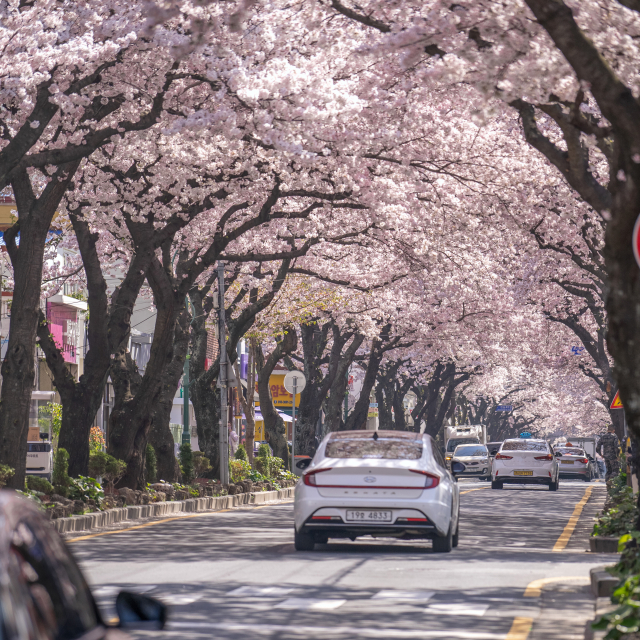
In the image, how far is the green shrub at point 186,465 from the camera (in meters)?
30.0

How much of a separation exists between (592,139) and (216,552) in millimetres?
6210

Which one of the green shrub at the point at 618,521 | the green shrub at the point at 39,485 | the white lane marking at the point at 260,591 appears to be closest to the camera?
the white lane marking at the point at 260,591

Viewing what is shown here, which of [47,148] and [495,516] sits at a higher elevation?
[47,148]

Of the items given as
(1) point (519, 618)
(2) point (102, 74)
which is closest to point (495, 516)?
(2) point (102, 74)

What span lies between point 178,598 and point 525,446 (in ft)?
95.8

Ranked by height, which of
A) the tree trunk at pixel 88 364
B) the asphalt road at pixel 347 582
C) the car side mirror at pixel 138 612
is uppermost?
the tree trunk at pixel 88 364

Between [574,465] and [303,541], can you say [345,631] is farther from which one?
[574,465]

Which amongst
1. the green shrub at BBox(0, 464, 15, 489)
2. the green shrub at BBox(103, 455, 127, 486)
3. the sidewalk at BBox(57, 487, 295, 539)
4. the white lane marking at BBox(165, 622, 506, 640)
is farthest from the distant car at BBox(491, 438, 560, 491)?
the white lane marking at BBox(165, 622, 506, 640)

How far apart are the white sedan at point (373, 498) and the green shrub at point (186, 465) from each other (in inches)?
608

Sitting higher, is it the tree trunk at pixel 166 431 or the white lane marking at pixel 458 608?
the tree trunk at pixel 166 431

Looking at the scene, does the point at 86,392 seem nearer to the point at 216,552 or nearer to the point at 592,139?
the point at 216,552

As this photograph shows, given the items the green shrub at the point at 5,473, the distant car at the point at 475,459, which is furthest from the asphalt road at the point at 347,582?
the distant car at the point at 475,459

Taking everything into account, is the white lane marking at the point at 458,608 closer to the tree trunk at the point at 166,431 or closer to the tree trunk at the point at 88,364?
the tree trunk at the point at 88,364

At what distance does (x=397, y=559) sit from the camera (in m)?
14.1
